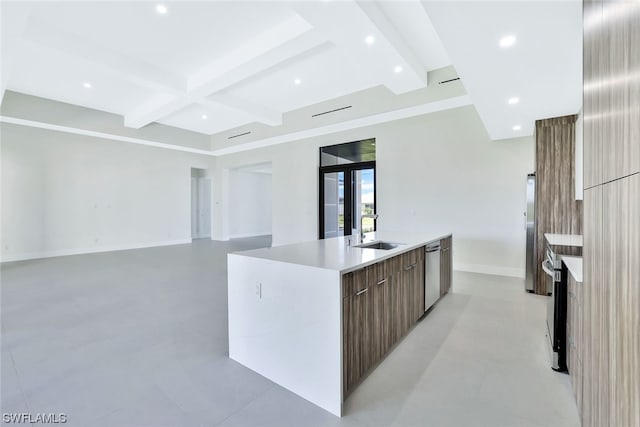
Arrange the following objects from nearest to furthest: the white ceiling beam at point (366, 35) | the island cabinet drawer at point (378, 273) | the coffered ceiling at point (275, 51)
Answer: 1. the island cabinet drawer at point (378, 273)
2. the coffered ceiling at point (275, 51)
3. the white ceiling beam at point (366, 35)

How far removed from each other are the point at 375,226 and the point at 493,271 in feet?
8.15

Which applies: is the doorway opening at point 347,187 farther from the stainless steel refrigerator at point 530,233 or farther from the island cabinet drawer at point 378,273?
the island cabinet drawer at point 378,273

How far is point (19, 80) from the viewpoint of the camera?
17.9 feet

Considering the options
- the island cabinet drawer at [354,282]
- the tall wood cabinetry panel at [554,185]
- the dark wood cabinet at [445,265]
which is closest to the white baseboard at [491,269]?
the tall wood cabinetry panel at [554,185]

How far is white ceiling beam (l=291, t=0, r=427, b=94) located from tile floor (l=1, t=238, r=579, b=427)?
3.33m

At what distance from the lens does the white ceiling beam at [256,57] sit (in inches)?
145

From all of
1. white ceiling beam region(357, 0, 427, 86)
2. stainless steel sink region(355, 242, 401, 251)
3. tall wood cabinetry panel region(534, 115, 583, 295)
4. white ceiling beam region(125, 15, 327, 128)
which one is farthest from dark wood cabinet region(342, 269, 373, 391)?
tall wood cabinetry panel region(534, 115, 583, 295)

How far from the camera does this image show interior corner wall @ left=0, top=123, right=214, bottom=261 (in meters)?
6.47

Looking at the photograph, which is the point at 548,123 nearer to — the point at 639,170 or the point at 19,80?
the point at 639,170

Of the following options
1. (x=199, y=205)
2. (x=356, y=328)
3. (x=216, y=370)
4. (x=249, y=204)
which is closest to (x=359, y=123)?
(x=356, y=328)

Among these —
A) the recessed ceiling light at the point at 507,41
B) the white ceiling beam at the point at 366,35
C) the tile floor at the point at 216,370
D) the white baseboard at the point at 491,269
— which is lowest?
the tile floor at the point at 216,370

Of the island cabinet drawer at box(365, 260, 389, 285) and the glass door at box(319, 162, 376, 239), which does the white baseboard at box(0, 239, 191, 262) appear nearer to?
the glass door at box(319, 162, 376, 239)

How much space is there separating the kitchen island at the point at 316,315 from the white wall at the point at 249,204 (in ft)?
28.0

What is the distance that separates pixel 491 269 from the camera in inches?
203
